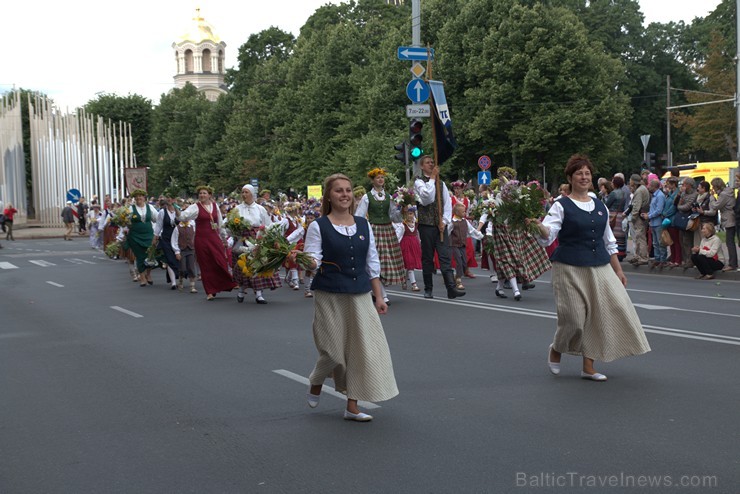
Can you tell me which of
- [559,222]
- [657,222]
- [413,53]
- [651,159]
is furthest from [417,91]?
[559,222]

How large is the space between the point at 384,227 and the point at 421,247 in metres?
0.77

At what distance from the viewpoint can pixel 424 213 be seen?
14.4m

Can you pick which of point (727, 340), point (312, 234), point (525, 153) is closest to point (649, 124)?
point (525, 153)

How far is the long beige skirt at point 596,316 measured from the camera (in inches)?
301

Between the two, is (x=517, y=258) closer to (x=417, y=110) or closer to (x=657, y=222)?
(x=657, y=222)

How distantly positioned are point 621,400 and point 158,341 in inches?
227

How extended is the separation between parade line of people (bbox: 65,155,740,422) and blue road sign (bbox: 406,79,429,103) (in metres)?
3.51

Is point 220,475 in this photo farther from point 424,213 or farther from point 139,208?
point 139,208

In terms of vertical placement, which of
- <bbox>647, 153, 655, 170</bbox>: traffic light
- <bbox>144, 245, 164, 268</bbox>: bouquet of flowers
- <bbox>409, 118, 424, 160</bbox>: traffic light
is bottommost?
<bbox>144, 245, 164, 268</bbox>: bouquet of flowers

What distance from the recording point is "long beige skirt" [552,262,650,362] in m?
7.66

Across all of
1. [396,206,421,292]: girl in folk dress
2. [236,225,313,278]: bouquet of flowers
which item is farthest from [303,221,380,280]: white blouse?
[396,206,421,292]: girl in folk dress

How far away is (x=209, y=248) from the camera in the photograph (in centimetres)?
1611

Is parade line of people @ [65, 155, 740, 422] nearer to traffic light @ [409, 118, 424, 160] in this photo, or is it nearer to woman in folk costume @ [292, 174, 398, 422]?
woman in folk costume @ [292, 174, 398, 422]

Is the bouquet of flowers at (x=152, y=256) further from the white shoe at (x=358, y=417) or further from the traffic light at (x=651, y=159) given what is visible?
the traffic light at (x=651, y=159)
